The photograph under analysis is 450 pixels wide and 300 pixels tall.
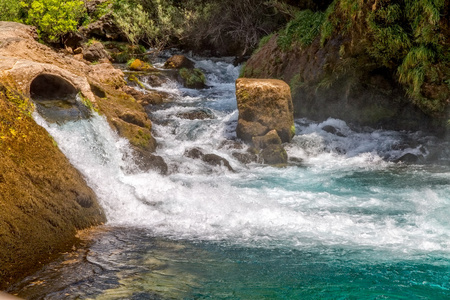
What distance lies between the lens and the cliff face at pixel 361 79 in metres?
11.3

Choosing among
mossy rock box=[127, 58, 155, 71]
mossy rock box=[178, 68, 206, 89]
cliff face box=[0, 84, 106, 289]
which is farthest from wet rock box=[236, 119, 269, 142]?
mossy rock box=[127, 58, 155, 71]

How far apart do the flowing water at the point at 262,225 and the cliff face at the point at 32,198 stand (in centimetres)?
26

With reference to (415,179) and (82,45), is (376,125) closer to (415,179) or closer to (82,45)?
(415,179)

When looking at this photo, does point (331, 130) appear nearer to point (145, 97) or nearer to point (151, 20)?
point (145, 97)

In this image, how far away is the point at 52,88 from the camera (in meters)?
8.88

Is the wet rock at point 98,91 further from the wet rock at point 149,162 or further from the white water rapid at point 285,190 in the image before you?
the wet rock at point 149,162

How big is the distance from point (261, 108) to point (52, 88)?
5.39m

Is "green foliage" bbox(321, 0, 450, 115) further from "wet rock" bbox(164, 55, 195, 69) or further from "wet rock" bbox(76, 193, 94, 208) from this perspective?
"wet rock" bbox(164, 55, 195, 69)

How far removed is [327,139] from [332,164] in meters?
1.54

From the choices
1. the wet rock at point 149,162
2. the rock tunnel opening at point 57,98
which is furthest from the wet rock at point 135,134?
the rock tunnel opening at point 57,98

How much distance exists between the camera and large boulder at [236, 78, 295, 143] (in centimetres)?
1194

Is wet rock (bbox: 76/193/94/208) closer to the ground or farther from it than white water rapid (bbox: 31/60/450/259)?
farther from it

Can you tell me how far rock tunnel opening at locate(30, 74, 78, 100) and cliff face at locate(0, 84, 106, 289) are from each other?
1.47 meters

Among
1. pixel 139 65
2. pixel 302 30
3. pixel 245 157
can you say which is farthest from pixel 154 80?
pixel 245 157
